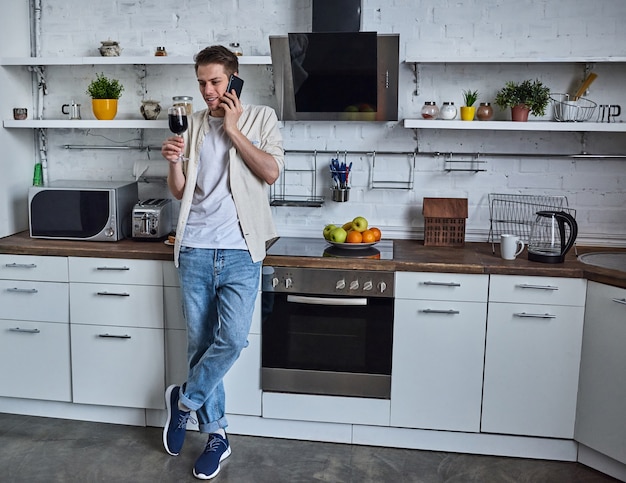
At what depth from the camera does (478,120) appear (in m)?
3.37

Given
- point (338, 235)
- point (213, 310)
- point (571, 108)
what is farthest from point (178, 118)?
point (571, 108)

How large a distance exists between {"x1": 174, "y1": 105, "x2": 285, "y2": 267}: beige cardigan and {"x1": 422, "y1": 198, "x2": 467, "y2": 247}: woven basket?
2.92ft

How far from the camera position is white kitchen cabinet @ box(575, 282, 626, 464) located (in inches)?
109

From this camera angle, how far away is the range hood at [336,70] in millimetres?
3105

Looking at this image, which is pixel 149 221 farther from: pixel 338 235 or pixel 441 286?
pixel 441 286

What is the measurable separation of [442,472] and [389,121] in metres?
1.67

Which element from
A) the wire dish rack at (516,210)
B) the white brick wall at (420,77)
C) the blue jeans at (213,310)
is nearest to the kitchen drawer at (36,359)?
the blue jeans at (213,310)

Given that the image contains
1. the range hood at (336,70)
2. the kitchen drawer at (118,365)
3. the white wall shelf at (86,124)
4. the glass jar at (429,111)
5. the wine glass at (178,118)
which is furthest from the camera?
the white wall shelf at (86,124)

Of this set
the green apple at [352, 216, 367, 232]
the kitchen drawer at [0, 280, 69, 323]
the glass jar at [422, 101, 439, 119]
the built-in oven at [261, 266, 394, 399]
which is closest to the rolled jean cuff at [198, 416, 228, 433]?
the built-in oven at [261, 266, 394, 399]

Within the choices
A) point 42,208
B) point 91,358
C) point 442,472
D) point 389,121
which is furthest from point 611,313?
point 42,208

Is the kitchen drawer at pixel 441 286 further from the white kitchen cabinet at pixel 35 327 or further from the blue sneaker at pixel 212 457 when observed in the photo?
the white kitchen cabinet at pixel 35 327

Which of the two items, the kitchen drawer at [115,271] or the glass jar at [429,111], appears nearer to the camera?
the kitchen drawer at [115,271]

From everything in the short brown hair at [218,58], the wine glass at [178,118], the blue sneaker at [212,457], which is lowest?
the blue sneaker at [212,457]

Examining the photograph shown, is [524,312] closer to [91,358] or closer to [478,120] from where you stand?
[478,120]
